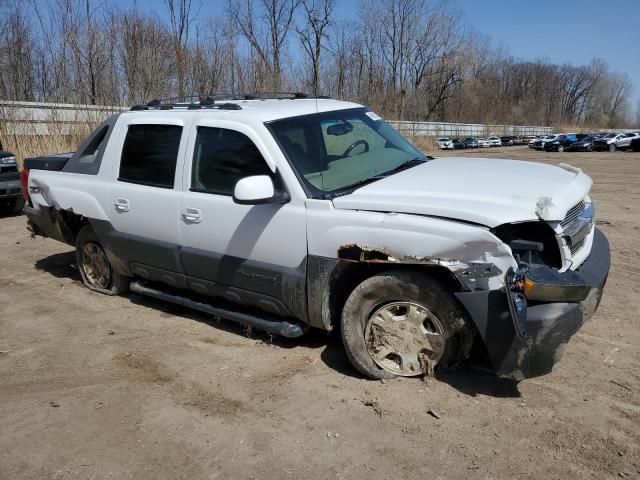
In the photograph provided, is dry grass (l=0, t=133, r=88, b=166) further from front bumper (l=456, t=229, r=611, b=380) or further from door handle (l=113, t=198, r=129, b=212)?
front bumper (l=456, t=229, r=611, b=380)

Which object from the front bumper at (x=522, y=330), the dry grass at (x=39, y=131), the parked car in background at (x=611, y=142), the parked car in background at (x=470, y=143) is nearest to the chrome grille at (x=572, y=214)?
the front bumper at (x=522, y=330)

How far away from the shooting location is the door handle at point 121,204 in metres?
4.93

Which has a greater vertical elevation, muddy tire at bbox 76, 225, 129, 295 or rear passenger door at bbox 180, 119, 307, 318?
rear passenger door at bbox 180, 119, 307, 318

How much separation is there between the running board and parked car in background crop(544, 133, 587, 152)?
148 ft

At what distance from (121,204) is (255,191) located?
192 cm

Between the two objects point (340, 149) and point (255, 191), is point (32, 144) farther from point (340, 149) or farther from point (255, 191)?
point (255, 191)

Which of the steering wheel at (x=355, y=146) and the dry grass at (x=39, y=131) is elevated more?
the dry grass at (x=39, y=131)

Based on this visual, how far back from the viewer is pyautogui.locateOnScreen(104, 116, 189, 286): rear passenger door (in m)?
4.55

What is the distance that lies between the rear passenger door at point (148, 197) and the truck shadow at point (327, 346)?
50cm

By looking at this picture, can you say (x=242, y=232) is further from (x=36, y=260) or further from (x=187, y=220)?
(x=36, y=260)

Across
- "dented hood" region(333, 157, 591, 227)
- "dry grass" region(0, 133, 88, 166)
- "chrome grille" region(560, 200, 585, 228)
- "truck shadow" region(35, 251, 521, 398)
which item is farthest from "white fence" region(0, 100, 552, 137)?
"chrome grille" region(560, 200, 585, 228)

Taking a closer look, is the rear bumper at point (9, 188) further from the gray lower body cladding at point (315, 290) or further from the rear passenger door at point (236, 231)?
the rear passenger door at point (236, 231)

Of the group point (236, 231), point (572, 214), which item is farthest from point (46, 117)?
point (572, 214)

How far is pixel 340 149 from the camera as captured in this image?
4387 mm
